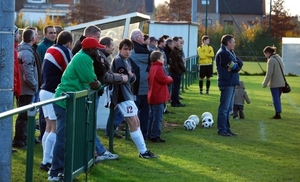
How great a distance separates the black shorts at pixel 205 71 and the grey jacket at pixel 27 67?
1489 cm

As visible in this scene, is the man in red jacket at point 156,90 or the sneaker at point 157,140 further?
the sneaker at point 157,140

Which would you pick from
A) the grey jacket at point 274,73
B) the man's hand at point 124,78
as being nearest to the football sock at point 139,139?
the man's hand at point 124,78

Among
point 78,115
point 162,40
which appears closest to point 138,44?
point 78,115

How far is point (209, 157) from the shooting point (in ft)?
37.7

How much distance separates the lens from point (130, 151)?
38.7 ft

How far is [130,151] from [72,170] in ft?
A: 12.2

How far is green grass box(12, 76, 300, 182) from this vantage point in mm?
9609

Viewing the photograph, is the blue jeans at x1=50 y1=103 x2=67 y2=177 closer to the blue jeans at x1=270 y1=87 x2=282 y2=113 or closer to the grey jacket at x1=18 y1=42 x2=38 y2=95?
the grey jacket at x1=18 y1=42 x2=38 y2=95

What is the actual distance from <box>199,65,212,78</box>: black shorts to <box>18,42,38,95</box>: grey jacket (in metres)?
14.9

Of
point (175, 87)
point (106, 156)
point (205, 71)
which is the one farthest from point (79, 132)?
point (205, 71)

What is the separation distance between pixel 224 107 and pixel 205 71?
1208cm

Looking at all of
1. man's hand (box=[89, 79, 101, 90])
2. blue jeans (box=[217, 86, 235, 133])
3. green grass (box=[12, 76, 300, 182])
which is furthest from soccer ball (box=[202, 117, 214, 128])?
man's hand (box=[89, 79, 101, 90])

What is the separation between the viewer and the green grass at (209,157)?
9609 mm

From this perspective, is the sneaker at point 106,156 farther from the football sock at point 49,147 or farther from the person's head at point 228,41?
the person's head at point 228,41
